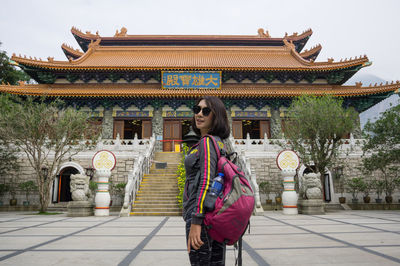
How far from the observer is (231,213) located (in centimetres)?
160

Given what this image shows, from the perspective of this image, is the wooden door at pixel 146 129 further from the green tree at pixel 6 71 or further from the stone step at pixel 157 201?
the green tree at pixel 6 71

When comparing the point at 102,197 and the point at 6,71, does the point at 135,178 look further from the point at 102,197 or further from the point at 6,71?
the point at 6,71

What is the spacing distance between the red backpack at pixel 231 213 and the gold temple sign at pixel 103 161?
28.2 feet

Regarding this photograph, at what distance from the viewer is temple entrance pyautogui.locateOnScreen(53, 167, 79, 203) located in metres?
13.2

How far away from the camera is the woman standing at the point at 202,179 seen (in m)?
1.66

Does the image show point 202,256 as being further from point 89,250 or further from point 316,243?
point 316,243

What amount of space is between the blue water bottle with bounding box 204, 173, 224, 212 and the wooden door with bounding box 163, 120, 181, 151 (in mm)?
16216

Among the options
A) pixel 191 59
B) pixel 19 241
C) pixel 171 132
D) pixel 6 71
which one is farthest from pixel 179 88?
pixel 6 71

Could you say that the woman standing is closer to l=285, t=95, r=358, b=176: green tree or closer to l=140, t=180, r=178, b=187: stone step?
l=140, t=180, r=178, b=187: stone step

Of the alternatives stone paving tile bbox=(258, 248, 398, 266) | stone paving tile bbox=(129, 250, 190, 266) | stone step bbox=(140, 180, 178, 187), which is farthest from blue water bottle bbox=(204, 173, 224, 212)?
stone step bbox=(140, 180, 178, 187)

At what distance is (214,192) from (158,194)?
934 cm

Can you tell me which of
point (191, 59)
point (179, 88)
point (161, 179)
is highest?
point (191, 59)

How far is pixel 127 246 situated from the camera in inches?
164

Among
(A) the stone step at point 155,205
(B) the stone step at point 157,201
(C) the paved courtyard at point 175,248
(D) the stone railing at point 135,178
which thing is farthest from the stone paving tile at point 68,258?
(B) the stone step at point 157,201
